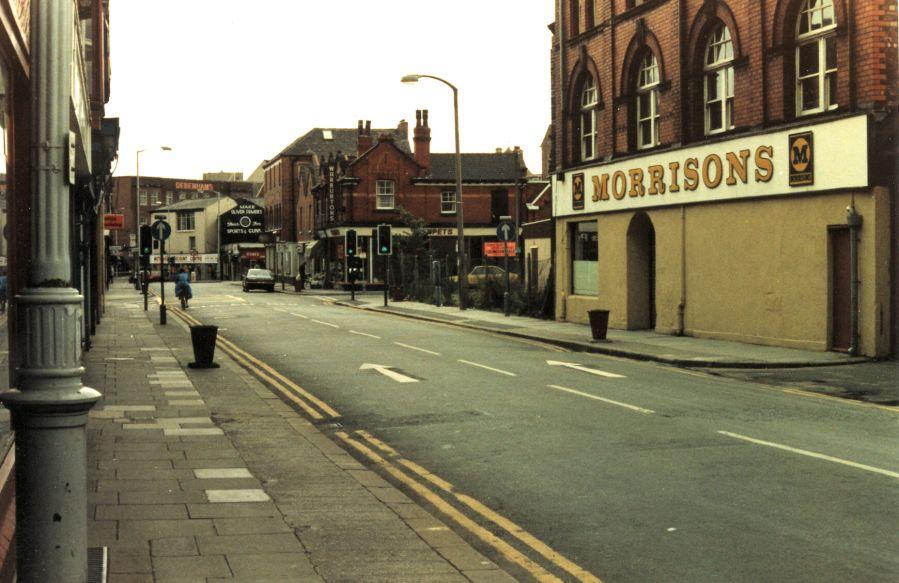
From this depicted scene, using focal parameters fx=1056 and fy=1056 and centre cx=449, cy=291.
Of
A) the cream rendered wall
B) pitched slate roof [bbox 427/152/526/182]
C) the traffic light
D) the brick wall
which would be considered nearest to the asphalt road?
the cream rendered wall

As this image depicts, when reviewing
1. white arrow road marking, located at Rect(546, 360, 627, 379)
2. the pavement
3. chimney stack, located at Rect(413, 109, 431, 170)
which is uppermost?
chimney stack, located at Rect(413, 109, 431, 170)

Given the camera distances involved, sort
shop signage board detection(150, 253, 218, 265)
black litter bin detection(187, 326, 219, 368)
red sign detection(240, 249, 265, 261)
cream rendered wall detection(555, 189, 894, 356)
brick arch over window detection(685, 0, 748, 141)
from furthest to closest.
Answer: shop signage board detection(150, 253, 218, 265), red sign detection(240, 249, 265, 261), brick arch over window detection(685, 0, 748, 141), cream rendered wall detection(555, 189, 894, 356), black litter bin detection(187, 326, 219, 368)

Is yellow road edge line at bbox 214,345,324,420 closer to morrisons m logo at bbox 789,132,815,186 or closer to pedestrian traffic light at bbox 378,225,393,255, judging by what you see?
morrisons m logo at bbox 789,132,815,186

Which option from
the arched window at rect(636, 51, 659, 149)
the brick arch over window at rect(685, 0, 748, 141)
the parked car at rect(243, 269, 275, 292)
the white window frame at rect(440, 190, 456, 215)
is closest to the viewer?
the brick arch over window at rect(685, 0, 748, 141)

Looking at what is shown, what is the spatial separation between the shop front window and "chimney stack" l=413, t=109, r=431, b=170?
41141mm

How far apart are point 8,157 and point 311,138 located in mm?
88084

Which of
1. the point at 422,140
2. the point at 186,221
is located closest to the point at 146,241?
the point at 422,140

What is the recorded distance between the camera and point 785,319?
22234 millimetres

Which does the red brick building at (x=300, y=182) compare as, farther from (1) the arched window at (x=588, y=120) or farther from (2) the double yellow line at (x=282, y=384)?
(2) the double yellow line at (x=282, y=384)

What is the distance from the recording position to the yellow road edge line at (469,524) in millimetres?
6273

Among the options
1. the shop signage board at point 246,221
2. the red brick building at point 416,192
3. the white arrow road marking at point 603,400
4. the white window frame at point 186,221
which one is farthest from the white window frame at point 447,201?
the white arrow road marking at point 603,400

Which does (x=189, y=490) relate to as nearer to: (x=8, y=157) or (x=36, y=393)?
(x=8, y=157)

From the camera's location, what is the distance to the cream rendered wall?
19766mm

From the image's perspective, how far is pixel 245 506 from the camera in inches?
300
